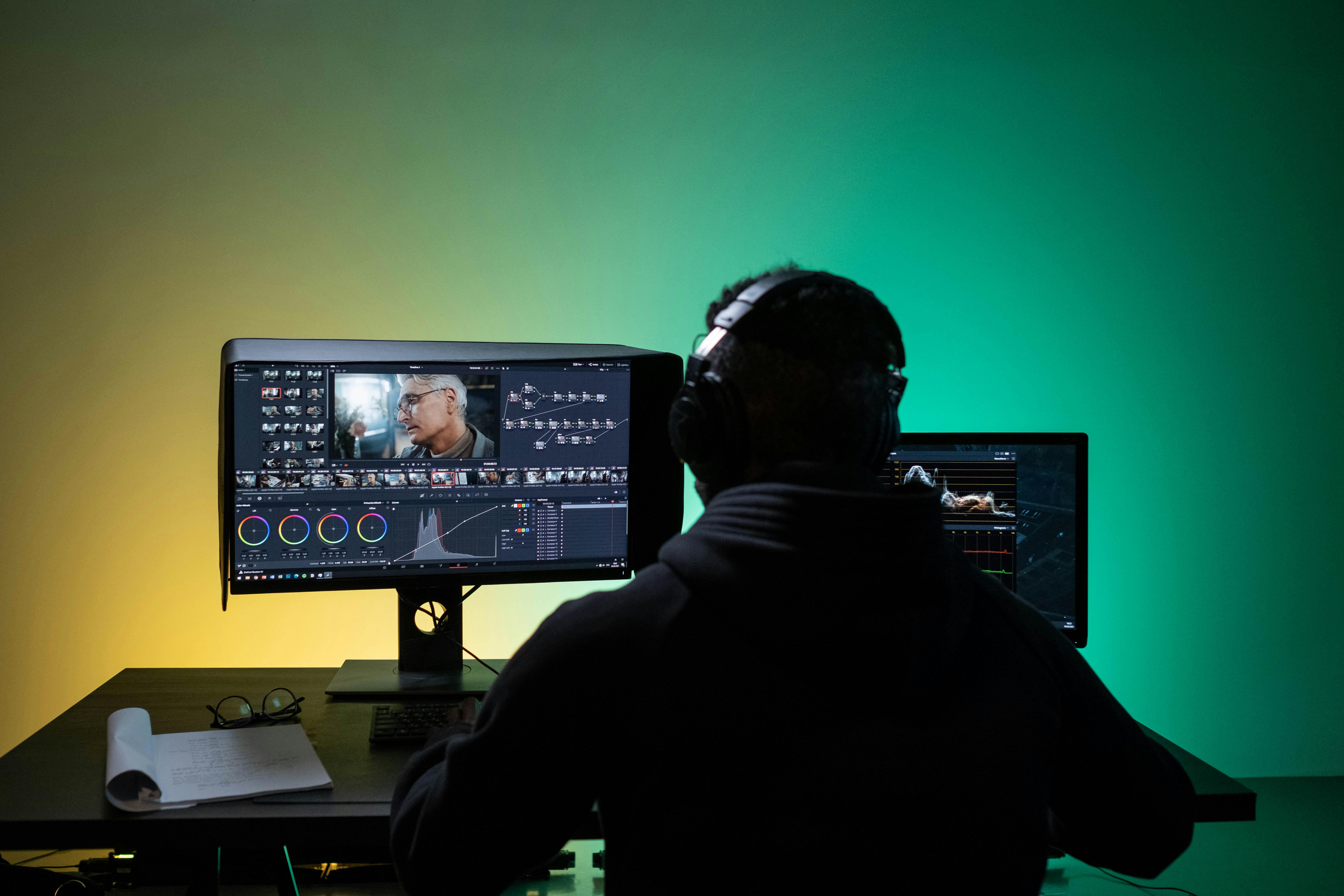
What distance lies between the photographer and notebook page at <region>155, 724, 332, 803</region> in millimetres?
1116

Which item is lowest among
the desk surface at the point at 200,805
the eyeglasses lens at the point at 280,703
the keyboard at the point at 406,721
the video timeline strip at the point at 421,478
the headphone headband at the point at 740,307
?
the desk surface at the point at 200,805

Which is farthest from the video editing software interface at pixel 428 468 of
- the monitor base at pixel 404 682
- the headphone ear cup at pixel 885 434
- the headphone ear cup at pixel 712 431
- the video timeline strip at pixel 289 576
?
the headphone ear cup at pixel 885 434

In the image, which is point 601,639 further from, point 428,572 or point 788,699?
point 428,572

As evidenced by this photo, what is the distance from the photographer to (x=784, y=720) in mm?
669

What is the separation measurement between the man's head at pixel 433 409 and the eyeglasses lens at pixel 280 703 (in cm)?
45

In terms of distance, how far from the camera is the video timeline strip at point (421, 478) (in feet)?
4.83

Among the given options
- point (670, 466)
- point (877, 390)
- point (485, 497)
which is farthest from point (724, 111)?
point (877, 390)

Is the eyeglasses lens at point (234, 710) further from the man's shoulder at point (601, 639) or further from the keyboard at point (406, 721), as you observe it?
the man's shoulder at point (601, 639)

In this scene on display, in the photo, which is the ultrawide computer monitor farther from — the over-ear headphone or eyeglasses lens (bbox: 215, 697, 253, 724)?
the over-ear headphone

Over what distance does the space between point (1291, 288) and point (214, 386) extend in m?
2.74

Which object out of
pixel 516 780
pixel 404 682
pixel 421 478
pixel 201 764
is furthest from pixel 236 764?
pixel 516 780

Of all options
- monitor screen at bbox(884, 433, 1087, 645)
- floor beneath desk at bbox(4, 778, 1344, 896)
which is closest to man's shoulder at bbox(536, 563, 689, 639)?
monitor screen at bbox(884, 433, 1087, 645)

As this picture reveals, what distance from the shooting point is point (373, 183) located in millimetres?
2234

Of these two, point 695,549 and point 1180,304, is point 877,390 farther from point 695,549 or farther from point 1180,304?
point 1180,304
